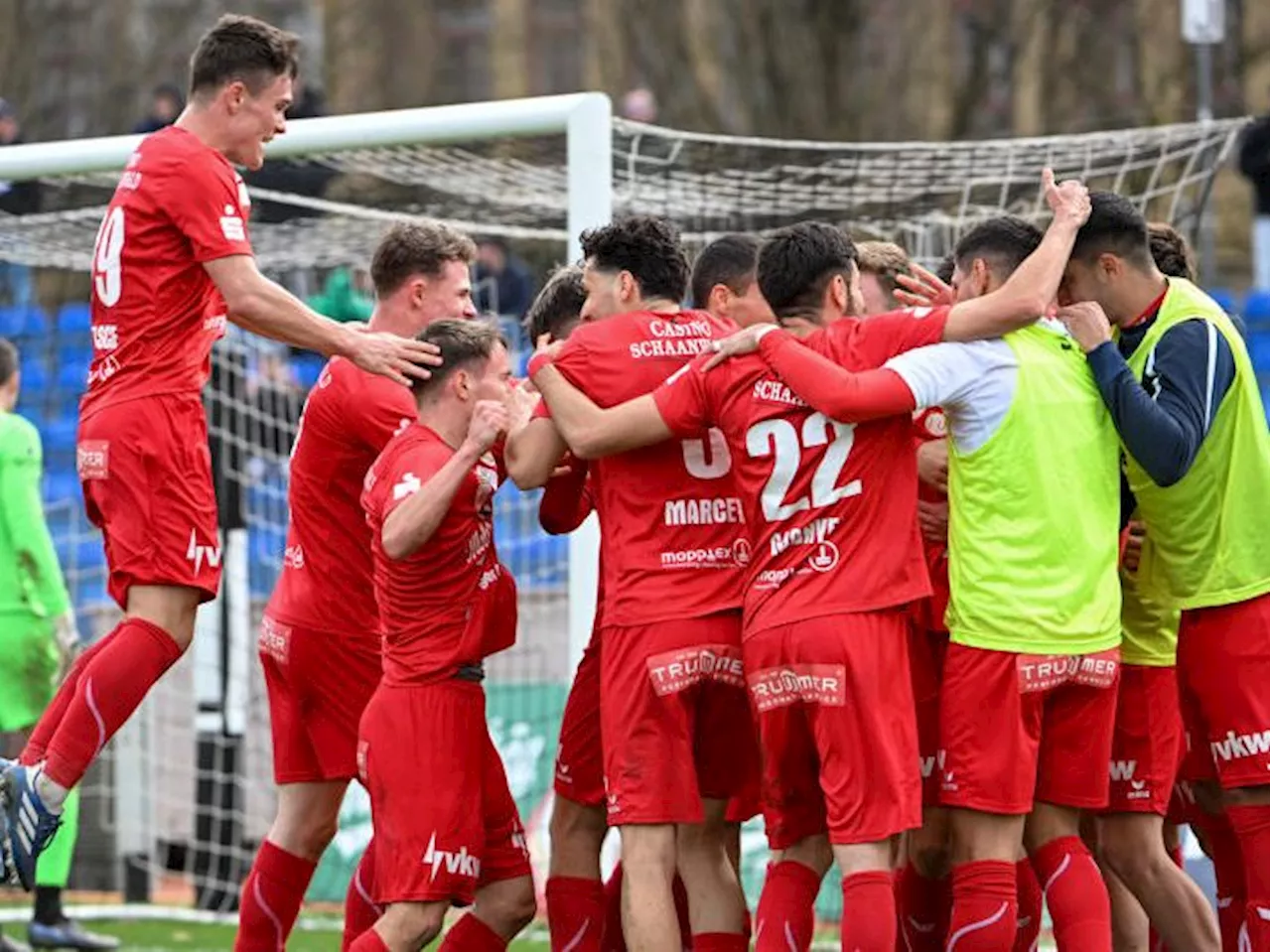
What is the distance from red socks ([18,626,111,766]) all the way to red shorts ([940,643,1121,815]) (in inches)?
102

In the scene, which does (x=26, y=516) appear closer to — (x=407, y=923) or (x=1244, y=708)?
(x=407, y=923)

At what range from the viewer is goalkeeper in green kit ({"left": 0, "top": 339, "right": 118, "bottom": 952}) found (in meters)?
10.8

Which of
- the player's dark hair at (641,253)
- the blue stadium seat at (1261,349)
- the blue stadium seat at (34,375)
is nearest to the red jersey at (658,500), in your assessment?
the player's dark hair at (641,253)

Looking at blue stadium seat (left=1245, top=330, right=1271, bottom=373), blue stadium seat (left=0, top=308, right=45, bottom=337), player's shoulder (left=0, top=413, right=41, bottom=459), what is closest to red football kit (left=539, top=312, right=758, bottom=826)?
player's shoulder (left=0, top=413, right=41, bottom=459)

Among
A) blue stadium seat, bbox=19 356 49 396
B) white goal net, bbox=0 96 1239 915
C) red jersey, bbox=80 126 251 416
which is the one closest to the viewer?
red jersey, bbox=80 126 251 416

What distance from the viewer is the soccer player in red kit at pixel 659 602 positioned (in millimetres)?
7355

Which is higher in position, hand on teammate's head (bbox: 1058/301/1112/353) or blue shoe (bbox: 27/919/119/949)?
hand on teammate's head (bbox: 1058/301/1112/353)

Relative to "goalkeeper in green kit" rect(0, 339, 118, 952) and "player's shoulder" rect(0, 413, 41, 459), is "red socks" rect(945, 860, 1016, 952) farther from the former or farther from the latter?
"player's shoulder" rect(0, 413, 41, 459)

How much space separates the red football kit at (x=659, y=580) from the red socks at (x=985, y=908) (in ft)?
2.64

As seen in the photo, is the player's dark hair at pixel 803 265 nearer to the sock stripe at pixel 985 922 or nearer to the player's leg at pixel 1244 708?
the player's leg at pixel 1244 708

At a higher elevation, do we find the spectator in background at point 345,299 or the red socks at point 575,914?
the spectator in background at point 345,299

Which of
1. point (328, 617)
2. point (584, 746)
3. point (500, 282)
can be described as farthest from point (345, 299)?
point (584, 746)

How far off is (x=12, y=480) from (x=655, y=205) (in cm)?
313

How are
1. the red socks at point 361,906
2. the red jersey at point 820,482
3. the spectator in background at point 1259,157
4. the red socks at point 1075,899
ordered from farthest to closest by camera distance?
the spectator in background at point 1259,157 → the red socks at point 361,906 → the red socks at point 1075,899 → the red jersey at point 820,482
